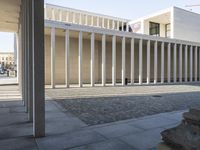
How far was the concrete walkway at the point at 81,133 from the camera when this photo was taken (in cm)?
363

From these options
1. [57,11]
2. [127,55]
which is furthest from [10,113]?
[57,11]

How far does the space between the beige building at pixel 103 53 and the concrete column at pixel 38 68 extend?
36.0 ft

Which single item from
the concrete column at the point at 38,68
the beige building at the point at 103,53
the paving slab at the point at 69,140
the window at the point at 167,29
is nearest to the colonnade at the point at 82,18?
the beige building at the point at 103,53

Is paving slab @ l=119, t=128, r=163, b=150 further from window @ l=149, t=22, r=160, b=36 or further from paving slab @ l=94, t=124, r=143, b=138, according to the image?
window @ l=149, t=22, r=160, b=36

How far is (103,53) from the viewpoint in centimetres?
1672

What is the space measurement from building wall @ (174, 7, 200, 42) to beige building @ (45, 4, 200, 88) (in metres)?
2.64

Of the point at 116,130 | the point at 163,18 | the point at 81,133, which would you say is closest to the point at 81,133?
the point at 81,133

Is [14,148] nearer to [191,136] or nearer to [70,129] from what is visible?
[70,129]

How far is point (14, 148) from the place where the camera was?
350cm

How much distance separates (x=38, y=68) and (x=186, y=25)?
25339 millimetres

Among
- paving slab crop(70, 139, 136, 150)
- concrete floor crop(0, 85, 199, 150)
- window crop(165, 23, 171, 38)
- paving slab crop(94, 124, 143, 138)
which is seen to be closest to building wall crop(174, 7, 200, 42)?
window crop(165, 23, 171, 38)

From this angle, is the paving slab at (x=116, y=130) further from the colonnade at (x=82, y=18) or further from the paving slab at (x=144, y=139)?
the colonnade at (x=82, y=18)

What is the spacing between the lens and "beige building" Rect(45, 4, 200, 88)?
1622 cm

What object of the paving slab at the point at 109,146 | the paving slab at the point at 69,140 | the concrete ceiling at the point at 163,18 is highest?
the concrete ceiling at the point at 163,18
